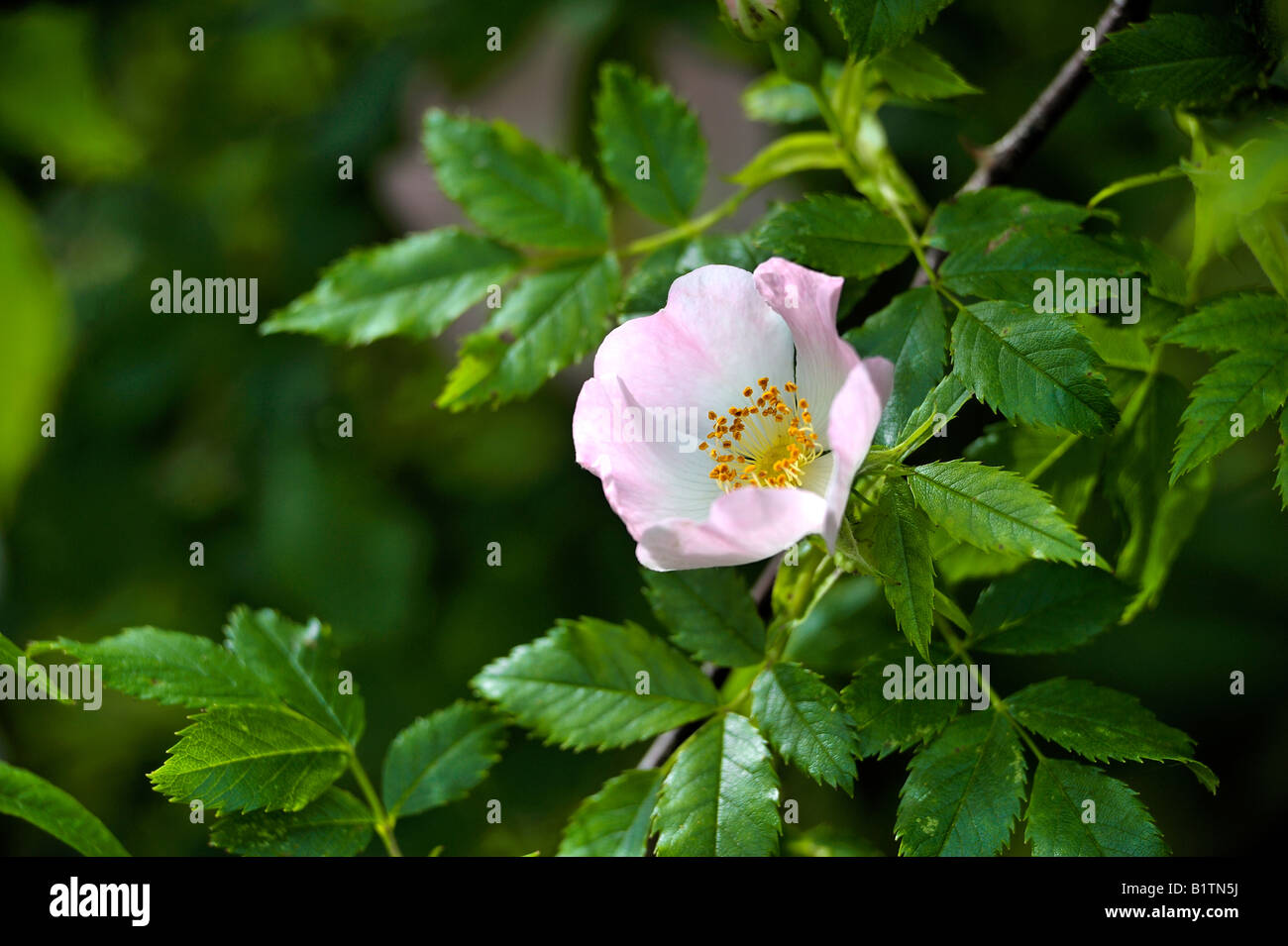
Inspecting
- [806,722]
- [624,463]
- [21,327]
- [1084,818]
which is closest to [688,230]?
[624,463]

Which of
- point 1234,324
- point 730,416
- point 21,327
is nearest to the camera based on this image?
point 1234,324

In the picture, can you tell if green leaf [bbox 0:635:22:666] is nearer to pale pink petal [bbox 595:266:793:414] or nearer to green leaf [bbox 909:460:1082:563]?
pale pink petal [bbox 595:266:793:414]

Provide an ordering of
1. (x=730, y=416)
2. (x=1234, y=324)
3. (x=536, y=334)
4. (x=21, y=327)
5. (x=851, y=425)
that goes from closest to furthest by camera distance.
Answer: (x=851, y=425) → (x=1234, y=324) → (x=730, y=416) → (x=536, y=334) → (x=21, y=327)

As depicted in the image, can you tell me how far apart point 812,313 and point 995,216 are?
186 millimetres

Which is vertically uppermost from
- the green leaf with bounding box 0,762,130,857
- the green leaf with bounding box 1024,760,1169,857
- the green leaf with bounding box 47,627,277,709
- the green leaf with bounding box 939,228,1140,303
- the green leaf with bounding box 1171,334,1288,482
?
the green leaf with bounding box 939,228,1140,303

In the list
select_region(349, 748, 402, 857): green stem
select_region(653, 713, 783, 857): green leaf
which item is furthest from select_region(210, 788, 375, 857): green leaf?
select_region(653, 713, 783, 857): green leaf

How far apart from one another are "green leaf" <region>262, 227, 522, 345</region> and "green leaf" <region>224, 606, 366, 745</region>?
258 millimetres

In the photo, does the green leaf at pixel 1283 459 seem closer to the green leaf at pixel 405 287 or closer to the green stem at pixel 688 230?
the green stem at pixel 688 230

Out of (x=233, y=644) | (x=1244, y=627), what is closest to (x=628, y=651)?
(x=233, y=644)

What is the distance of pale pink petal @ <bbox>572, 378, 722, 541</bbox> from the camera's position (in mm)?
660

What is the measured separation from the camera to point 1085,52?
733mm

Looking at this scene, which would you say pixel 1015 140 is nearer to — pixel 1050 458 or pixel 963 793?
pixel 1050 458

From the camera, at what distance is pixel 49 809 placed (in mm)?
686
